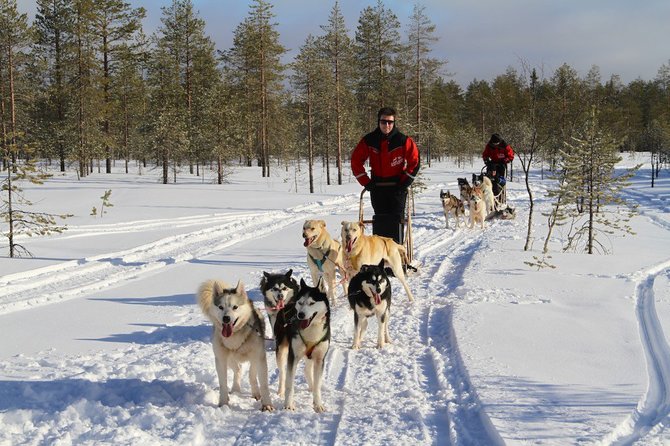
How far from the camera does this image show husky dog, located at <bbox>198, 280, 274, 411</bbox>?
3.52 meters

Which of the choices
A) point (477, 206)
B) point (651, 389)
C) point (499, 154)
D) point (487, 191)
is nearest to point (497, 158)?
point (499, 154)

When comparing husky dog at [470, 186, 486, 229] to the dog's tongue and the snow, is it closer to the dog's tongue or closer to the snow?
the snow

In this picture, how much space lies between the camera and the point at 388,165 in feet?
21.9

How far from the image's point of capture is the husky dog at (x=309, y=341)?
3.60m

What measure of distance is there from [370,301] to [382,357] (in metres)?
0.53

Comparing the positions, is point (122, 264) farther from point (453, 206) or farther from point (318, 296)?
point (453, 206)

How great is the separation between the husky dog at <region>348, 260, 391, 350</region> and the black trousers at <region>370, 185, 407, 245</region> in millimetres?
2133

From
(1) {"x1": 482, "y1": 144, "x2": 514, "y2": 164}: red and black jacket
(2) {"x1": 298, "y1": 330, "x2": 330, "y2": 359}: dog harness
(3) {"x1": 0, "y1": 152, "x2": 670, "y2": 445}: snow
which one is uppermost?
(1) {"x1": 482, "y1": 144, "x2": 514, "y2": 164}: red and black jacket

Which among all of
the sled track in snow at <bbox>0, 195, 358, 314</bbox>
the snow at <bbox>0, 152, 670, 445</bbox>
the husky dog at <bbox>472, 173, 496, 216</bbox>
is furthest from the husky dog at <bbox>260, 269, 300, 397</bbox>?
the husky dog at <bbox>472, 173, 496, 216</bbox>

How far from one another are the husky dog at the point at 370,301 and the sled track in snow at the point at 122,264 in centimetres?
462

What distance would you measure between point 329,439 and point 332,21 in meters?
27.3

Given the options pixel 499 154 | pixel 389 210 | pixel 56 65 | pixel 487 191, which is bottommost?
pixel 389 210

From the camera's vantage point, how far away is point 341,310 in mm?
6082

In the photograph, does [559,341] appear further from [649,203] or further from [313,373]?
[649,203]
